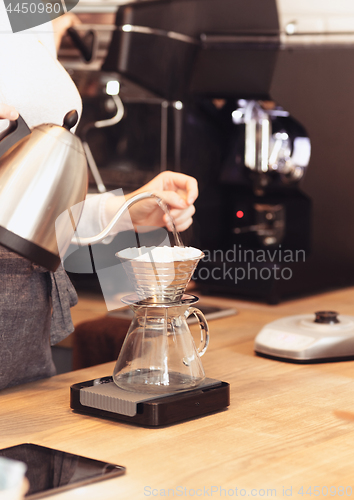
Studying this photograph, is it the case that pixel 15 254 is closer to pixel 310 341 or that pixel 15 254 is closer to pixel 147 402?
pixel 147 402

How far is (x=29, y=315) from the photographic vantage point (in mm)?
1028

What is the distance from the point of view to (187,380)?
842mm

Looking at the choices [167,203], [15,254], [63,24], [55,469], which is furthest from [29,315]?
[63,24]

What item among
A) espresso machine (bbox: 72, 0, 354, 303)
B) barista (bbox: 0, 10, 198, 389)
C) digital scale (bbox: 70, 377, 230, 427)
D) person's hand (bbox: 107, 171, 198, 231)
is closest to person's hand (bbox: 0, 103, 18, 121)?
barista (bbox: 0, 10, 198, 389)

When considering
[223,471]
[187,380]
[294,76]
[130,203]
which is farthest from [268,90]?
[223,471]

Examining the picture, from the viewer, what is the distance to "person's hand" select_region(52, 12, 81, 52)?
164 centimetres

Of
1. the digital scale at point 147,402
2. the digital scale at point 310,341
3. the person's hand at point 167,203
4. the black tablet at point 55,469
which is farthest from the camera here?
the digital scale at point 310,341

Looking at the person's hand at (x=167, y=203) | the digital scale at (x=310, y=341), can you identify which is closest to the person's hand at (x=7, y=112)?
the person's hand at (x=167, y=203)

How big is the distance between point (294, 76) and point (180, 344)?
1002mm

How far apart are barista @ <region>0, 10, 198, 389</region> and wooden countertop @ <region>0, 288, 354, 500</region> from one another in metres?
0.06

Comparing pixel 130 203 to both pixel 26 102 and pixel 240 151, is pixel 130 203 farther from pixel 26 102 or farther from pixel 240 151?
pixel 240 151

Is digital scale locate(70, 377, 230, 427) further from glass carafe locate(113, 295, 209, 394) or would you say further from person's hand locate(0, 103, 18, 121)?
person's hand locate(0, 103, 18, 121)

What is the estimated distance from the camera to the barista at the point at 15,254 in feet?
2.88

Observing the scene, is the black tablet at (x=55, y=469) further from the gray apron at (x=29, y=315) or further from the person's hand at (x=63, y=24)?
the person's hand at (x=63, y=24)
